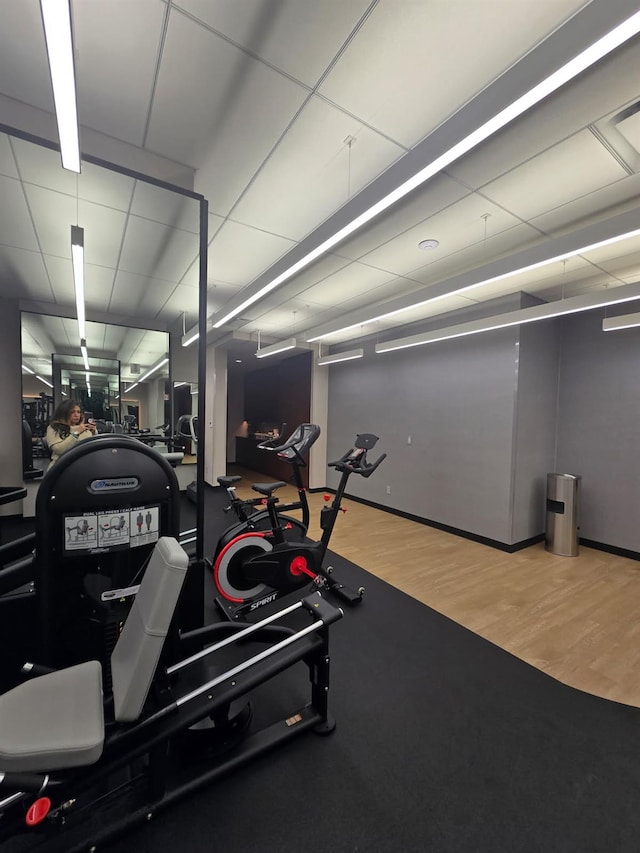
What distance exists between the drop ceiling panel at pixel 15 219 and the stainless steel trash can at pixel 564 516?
19.3ft

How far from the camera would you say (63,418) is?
3.72m

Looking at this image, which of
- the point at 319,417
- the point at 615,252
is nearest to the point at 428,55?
the point at 615,252

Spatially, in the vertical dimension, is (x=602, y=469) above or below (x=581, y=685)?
above

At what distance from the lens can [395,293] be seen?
4477 mm

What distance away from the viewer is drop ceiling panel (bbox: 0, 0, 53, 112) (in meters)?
1.44

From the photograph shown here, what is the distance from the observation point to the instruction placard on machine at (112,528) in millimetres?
1431

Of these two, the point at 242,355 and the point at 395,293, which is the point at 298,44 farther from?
the point at 242,355

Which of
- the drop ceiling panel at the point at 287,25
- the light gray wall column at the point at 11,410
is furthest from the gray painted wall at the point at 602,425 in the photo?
the light gray wall column at the point at 11,410

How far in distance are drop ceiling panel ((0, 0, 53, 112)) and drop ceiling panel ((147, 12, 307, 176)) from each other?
1.59 ft

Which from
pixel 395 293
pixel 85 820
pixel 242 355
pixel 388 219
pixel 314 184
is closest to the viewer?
pixel 85 820

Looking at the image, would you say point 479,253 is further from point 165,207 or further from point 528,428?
point 165,207

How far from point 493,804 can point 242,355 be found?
7915 mm

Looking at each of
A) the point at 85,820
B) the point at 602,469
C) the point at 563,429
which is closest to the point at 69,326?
the point at 85,820

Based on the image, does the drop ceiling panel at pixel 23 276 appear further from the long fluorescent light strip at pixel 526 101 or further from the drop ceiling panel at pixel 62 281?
the long fluorescent light strip at pixel 526 101
